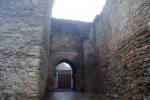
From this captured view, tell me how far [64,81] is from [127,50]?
14683 millimetres

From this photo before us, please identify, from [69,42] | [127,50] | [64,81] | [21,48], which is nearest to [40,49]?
[21,48]

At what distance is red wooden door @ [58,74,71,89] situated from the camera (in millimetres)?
18308

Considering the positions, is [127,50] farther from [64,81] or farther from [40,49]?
[64,81]

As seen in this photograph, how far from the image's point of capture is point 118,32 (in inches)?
250

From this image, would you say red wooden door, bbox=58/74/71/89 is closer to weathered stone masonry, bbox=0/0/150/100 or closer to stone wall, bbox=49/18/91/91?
stone wall, bbox=49/18/91/91

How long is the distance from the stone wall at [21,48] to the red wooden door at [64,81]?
13768mm

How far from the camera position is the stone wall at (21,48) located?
452 centimetres

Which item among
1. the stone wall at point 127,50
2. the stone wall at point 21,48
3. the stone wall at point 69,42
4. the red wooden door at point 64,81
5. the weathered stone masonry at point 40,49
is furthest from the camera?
the red wooden door at point 64,81

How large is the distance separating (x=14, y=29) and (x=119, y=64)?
4034mm

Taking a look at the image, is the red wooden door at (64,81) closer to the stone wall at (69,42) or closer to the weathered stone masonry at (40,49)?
the stone wall at (69,42)

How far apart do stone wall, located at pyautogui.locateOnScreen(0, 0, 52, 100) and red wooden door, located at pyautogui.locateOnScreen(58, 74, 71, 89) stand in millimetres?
13768

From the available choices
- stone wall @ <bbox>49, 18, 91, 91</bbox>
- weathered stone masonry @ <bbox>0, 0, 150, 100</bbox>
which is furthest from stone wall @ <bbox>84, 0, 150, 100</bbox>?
stone wall @ <bbox>49, 18, 91, 91</bbox>

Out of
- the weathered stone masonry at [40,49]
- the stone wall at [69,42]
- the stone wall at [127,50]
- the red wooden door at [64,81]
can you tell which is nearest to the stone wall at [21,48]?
the weathered stone masonry at [40,49]

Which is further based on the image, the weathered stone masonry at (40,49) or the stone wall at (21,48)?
the stone wall at (21,48)
